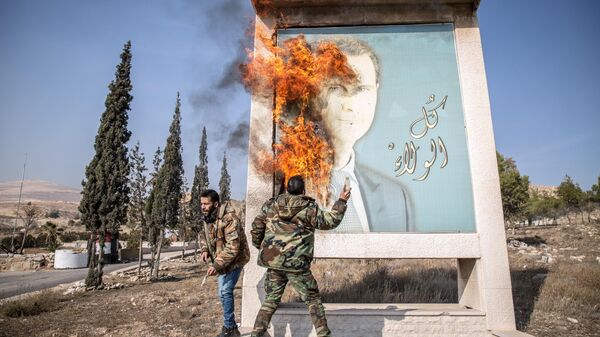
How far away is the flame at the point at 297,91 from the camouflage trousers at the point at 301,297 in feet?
6.47

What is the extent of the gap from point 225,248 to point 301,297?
1.23 metres

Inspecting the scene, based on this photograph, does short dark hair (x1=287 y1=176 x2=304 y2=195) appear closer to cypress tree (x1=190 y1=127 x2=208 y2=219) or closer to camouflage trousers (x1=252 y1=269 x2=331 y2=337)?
camouflage trousers (x1=252 y1=269 x2=331 y2=337)

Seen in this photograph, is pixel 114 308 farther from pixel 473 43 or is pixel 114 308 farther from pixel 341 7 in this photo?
pixel 473 43

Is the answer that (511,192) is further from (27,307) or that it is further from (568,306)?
(27,307)

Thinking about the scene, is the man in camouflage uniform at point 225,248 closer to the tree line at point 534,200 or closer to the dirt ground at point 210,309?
the dirt ground at point 210,309

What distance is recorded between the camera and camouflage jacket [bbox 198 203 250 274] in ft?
14.6

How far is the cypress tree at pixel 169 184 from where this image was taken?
20.4m

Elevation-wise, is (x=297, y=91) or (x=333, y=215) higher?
(x=297, y=91)

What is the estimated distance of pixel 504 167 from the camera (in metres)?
33.9

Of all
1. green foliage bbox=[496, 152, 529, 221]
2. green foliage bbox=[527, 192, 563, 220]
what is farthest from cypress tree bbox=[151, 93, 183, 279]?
green foliage bbox=[527, 192, 563, 220]

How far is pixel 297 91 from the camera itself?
615 centimetres

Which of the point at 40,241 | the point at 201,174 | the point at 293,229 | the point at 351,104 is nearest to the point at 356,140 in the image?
the point at 351,104

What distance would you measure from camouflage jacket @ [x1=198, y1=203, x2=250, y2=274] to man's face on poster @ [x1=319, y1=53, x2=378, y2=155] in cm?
239

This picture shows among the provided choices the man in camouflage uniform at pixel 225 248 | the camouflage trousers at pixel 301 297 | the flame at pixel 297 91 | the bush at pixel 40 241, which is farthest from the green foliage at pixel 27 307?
the bush at pixel 40 241
